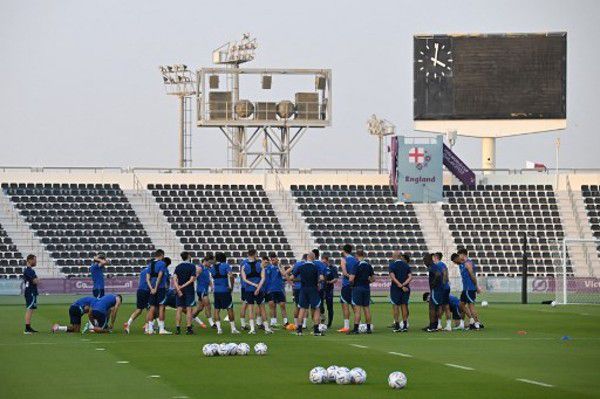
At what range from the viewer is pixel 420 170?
7119 centimetres

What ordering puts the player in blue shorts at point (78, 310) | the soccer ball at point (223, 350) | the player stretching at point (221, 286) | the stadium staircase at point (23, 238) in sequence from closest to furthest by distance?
the soccer ball at point (223, 350) → the player stretching at point (221, 286) → the player in blue shorts at point (78, 310) → the stadium staircase at point (23, 238)

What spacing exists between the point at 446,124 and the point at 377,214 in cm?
651

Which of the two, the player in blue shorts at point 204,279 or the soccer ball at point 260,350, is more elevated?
the player in blue shorts at point 204,279

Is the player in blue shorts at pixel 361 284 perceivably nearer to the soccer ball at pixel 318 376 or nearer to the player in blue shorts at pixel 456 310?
the player in blue shorts at pixel 456 310

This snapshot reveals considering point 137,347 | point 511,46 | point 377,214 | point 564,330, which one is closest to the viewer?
point 137,347

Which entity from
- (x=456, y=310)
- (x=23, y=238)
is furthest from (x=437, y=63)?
(x=456, y=310)

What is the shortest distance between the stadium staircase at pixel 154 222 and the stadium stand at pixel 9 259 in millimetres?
6748

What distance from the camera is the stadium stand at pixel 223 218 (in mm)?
68938

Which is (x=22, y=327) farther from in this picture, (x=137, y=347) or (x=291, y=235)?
(x=291, y=235)

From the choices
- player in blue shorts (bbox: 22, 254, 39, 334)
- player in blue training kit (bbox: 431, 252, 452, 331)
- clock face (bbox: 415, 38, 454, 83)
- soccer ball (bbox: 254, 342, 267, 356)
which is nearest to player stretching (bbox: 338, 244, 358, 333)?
player in blue training kit (bbox: 431, 252, 452, 331)

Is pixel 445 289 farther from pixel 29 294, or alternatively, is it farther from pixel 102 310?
pixel 29 294

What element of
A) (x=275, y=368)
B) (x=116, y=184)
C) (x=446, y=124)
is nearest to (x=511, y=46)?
(x=446, y=124)

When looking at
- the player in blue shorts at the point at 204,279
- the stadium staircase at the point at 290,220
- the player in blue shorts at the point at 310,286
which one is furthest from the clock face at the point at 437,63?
the player in blue shorts at the point at 310,286

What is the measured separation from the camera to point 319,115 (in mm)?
76375
